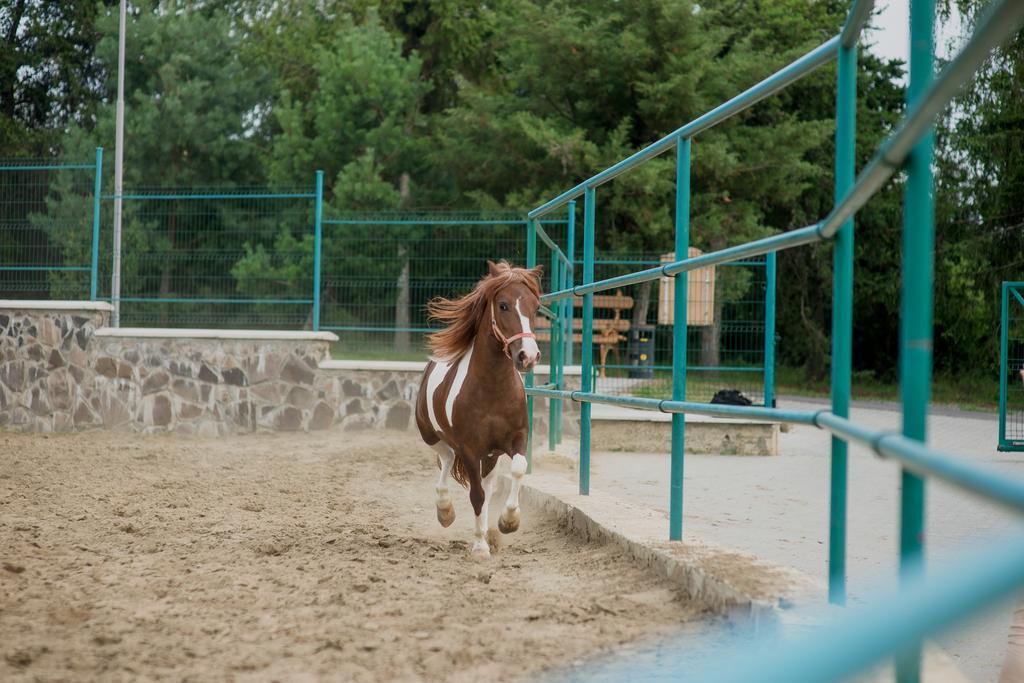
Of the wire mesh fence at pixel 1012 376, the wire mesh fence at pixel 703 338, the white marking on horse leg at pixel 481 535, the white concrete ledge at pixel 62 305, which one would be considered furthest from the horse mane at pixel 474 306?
the white concrete ledge at pixel 62 305

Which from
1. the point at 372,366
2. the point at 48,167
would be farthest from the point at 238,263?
the point at 372,366

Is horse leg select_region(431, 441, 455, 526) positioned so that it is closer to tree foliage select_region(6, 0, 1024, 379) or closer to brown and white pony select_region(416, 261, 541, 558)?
brown and white pony select_region(416, 261, 541, 558)

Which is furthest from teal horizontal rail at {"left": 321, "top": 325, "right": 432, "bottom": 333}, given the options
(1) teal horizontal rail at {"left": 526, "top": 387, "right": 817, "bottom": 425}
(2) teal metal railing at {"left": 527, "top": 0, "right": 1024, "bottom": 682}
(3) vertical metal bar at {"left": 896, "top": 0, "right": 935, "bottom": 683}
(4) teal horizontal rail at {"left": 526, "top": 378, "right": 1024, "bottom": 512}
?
(3) vertical metal bar at {"left": 896, "top": 0, "right": 935, "bottom": 683}

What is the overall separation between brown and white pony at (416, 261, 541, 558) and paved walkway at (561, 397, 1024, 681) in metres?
1.15

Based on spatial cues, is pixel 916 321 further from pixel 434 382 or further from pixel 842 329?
pixel 434 382

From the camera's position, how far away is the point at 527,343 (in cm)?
444

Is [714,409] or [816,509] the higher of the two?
[714,409]

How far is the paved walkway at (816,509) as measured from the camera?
14.4ft

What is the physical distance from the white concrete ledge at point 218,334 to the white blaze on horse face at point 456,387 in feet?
20.7

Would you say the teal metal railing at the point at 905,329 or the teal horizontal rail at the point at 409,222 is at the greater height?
the teal horizontal rail at the point at 409,222

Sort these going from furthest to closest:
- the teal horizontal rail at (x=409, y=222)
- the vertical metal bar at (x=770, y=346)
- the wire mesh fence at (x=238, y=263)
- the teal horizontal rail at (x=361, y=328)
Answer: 1. the wire mesh fence at (x=238, y=263)
2. the teal horizontal rail at (x=361, y=328)
3. the teal horizontal rail at (x=409, y=222)
4. the vertical metal bar at (x=770, y=346)

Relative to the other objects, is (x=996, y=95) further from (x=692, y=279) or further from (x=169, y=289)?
(x=169, y=289)

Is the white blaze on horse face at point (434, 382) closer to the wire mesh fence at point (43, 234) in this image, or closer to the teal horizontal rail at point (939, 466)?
the teal horizontal rail at point (939, 466)

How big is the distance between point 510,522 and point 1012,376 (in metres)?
13.0
